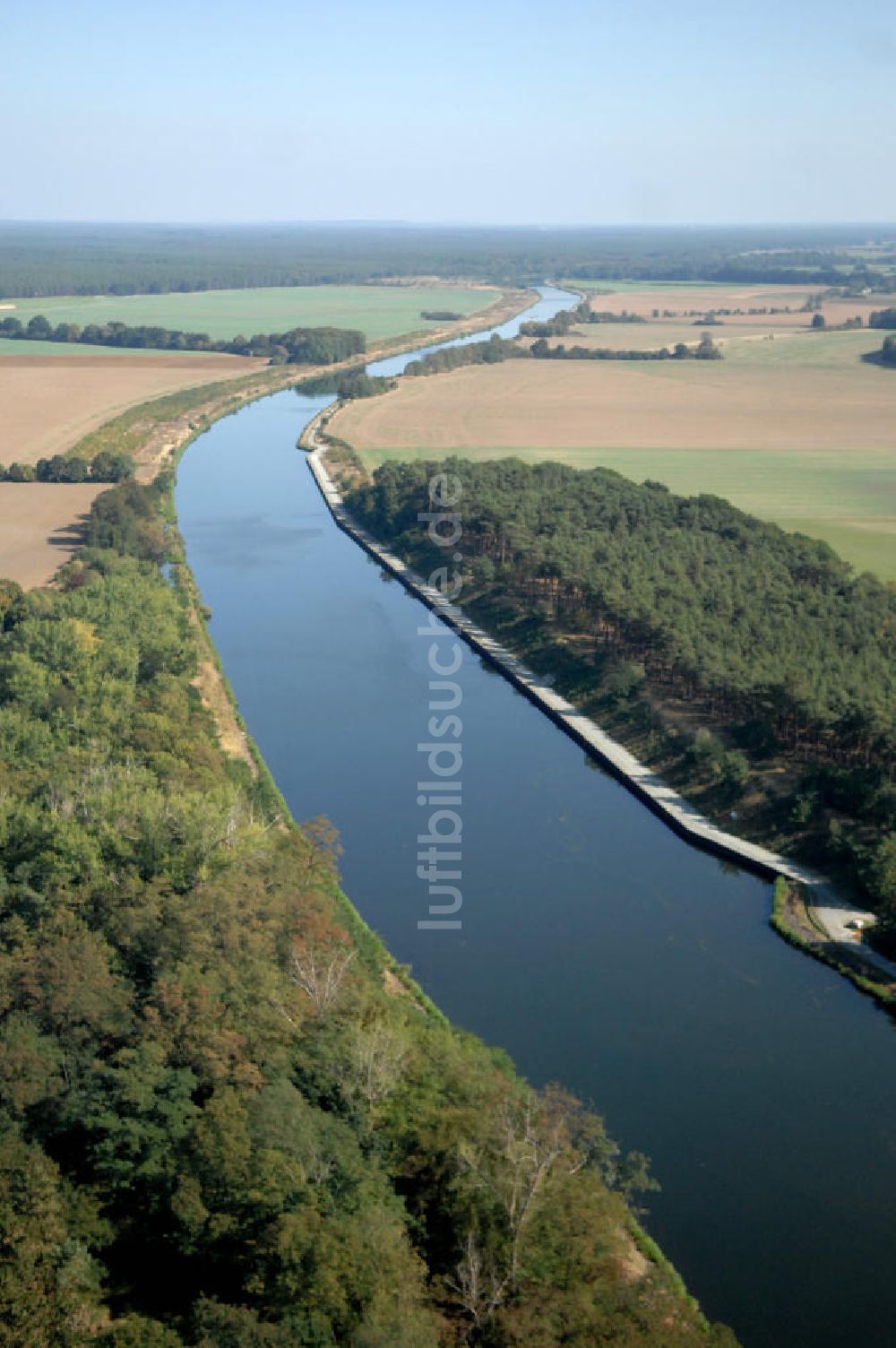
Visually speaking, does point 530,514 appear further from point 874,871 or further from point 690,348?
point 690,348

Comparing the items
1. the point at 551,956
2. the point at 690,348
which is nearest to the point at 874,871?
the point at 551,956

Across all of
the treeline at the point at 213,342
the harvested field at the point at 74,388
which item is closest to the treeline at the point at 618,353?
the treeline at the point at 213,342

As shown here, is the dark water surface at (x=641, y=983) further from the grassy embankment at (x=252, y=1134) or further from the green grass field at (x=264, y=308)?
the green grass field at (x=264, y=308)

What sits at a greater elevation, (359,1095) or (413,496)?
(413,496)

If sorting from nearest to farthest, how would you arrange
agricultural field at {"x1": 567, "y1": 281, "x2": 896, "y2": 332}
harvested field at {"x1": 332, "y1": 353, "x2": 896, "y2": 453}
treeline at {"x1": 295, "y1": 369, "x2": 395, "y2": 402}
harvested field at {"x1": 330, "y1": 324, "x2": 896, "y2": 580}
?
1. harvested field at {"x1": 330, "y1": 324, "x2": 896, "y2": 580}
2. harvested field at {"x1": 332, "y1": 353, "x2": 896, "y2": 453}
3. treeline at {"x1": 295, "y1": 369, "x2": 395, "y2": 402}
4. agricultural field at {"x1": 567, "y1": 281, "x2": 896, "y2": 332}

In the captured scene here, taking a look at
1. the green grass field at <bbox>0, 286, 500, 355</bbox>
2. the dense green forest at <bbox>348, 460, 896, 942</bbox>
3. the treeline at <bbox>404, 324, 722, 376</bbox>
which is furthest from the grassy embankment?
the green grass field at <bbox>0, 286, 500, 355</bbox>

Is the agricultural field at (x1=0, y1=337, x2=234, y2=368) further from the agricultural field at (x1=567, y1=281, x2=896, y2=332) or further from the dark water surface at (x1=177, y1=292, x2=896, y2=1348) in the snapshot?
the dark water surface at (x1=177, y1=292, x2=896, y2=1348)
